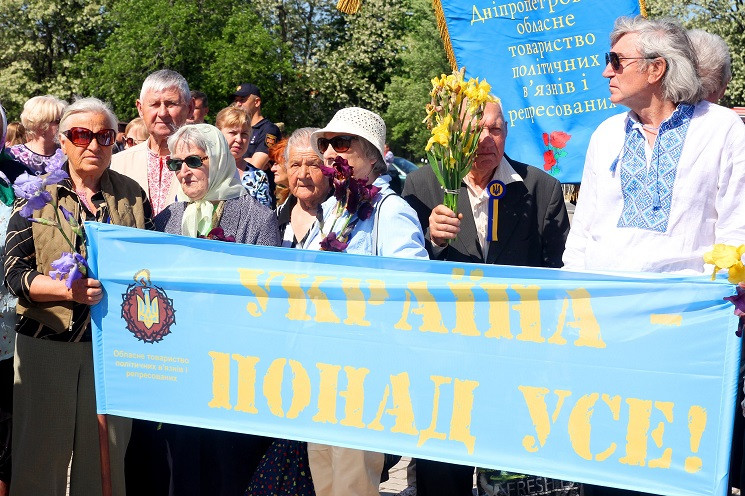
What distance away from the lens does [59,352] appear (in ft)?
15.0

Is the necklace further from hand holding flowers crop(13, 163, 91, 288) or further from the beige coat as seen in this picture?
the beige coat

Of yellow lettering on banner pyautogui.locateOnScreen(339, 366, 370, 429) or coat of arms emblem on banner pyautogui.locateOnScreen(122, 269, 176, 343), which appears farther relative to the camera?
coat of arms emblem on banner pyautogui.locateOnScreen(122, 269, 176, 343)

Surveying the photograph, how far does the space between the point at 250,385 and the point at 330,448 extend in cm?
49

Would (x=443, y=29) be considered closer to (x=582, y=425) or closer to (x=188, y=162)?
(x=188, y=162)

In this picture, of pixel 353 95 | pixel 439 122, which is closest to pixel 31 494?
pixel 439 122

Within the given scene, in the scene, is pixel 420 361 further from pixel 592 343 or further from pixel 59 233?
pixel 59 233

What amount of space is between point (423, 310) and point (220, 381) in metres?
1.01

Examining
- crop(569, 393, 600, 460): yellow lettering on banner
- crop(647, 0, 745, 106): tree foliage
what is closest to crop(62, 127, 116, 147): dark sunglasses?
crop(569, 393, 600, 460): yellow lettering on banner

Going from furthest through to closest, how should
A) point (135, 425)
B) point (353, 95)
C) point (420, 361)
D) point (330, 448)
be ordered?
point (353, 95)
point (135, 425)
point (330, 448)
point (420, 361)

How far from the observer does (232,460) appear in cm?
471

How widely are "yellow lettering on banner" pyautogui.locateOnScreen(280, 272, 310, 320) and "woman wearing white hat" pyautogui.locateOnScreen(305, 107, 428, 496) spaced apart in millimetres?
215

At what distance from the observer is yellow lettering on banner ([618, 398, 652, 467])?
3756 millimetres

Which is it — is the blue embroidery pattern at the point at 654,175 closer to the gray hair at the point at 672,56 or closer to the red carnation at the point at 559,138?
the gray hair at the point at 672,56

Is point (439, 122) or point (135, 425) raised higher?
point (439, 122)
